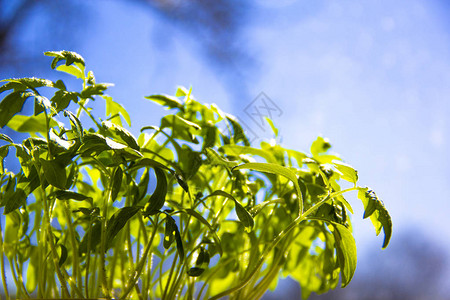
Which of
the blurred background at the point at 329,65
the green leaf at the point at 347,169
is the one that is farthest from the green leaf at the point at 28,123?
the blurred background at the point at 329,65

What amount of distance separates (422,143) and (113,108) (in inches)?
89.7

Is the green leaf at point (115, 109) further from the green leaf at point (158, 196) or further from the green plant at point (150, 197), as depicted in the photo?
the green leaf at point (158, 196)

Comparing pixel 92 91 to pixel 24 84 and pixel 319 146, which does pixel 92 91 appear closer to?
pixel 24 84

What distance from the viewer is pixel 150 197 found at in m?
0.53

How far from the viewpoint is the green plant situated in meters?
0.48

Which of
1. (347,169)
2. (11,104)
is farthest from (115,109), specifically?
(347,169)

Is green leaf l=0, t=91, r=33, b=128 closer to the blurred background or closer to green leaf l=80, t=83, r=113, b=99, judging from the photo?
green leaf l=80, t=83, r=113, b=99

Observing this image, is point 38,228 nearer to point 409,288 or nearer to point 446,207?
point 409,288

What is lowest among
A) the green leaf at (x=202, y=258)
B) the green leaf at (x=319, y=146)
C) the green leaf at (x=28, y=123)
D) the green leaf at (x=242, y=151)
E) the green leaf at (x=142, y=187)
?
the green leaf at (x=202, y=258)

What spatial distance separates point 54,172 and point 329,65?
2.24m

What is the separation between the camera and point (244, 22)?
2664 mm

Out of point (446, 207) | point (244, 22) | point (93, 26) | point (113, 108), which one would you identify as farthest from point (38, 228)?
point (446, 207)

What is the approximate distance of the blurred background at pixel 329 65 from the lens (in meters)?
2.23

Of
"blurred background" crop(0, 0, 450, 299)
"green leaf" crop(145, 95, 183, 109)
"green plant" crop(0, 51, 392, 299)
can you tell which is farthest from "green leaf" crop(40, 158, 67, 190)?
"blurred background" crop(0, 0, 450, 299)
